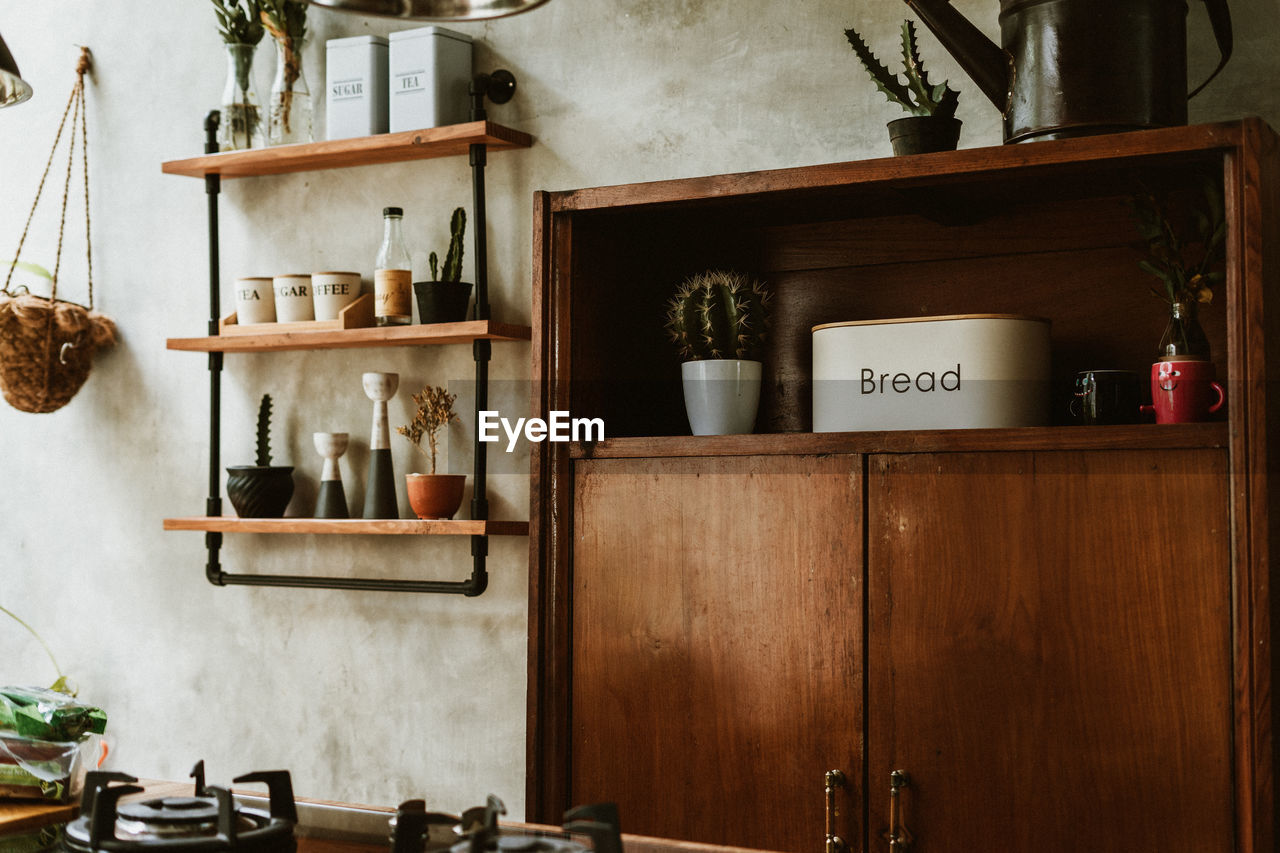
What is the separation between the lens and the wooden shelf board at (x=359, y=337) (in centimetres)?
259

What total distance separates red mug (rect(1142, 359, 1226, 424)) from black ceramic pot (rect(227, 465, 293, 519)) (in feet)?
6.41

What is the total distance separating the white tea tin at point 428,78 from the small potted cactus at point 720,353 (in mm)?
881

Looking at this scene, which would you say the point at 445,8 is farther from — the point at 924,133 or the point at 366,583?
the point at 366,583

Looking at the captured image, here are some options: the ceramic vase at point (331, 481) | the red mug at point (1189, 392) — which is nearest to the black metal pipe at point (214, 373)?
the ceramic vase at point (331, 481)

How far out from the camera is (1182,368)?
176 cm

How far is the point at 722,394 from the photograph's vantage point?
6.97 ft

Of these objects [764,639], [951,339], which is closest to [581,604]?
[764,639]

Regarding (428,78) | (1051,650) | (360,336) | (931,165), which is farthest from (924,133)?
(360,336)

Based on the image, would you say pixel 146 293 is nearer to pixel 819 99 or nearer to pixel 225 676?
pixel 225 676

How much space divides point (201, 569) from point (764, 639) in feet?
5.76

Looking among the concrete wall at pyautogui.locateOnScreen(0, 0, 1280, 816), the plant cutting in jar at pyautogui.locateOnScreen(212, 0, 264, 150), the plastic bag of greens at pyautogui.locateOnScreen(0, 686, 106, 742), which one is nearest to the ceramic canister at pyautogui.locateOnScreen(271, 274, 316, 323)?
the concrete wall at pyautogui.locateOnScreen(0, 0, 1280, 816)

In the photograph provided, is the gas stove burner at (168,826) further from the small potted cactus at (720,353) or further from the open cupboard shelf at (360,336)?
the open cupboard shelf at (360,336)

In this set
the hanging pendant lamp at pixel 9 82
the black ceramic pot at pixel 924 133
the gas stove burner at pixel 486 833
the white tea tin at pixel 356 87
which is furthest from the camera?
the white tea tin at pixel 356 87

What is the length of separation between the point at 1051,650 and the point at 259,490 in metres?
1.85
